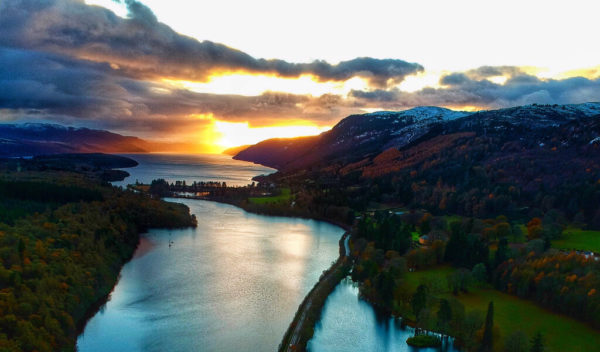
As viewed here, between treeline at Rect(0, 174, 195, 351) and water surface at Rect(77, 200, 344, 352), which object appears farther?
water surface at Rect(77, 200, 344, 352)

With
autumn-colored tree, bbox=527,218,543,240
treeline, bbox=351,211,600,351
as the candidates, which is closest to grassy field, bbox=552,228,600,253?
treeline, bbox=351,211,600,351

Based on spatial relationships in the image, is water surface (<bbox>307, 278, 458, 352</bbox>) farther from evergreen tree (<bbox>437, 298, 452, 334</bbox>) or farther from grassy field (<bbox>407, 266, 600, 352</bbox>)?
grassy field (<bbox>407, 266, 600, 352</bbox>)

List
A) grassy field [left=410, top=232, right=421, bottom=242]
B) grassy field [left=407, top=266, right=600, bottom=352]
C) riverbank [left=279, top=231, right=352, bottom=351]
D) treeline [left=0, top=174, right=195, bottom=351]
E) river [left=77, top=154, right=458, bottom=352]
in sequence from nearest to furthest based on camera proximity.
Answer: treeline [left=0, top=174, right=195, bottom=351], grassy field [left=407, top=266, right=600, bottom=352], riverbank [left=279, top=231, right=352, bottom=351], river [left=77, top=154, right=458, bottom=352], grassy field [left=410, top=232, right=421, bottom=242]

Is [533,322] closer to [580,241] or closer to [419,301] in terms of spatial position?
[419,301]

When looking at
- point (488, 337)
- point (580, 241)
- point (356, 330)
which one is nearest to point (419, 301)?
point (356, 330)

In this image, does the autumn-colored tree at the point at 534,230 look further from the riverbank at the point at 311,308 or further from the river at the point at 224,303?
the river at the point at 224,303

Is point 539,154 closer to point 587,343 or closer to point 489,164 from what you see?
point 489,164

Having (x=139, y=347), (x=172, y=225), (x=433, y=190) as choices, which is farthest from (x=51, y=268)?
(x=433, y=190)
